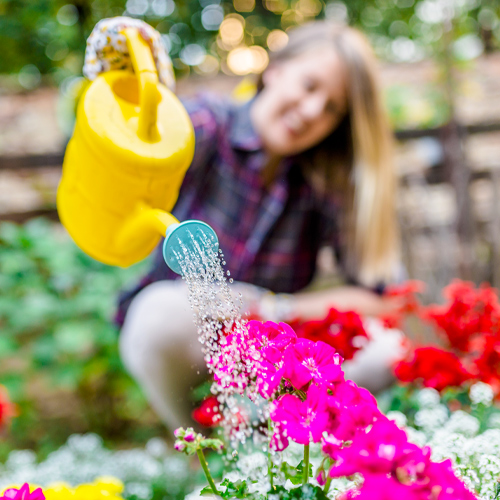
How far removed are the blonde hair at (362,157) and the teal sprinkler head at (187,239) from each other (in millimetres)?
999

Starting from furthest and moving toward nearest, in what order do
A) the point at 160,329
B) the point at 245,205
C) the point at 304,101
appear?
the point at 245,205 → the point at 304,101 → the point at 160,329

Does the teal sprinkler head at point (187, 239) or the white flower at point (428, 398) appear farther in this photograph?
the white flower at point (428, 398)

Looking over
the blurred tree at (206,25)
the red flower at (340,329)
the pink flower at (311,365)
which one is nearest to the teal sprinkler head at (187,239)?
the pink flower at (311,365)

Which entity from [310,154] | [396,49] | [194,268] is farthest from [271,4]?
[194,268]

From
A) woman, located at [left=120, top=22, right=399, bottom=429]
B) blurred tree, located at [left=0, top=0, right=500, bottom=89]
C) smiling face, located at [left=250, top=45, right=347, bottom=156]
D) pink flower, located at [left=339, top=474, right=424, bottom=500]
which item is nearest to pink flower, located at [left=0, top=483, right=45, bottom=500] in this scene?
pink flower, located at [left=339, top=474, right=424, bottom=500]

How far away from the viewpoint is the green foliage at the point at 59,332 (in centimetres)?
175

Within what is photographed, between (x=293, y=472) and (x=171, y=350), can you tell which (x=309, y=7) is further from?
(x=293, y=472)

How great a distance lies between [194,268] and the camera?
1.34 ft

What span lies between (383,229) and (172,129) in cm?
97

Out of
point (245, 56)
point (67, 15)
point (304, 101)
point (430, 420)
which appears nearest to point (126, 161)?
point (430, 420)

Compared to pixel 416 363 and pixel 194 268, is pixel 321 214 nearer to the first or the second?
pixel 416 363

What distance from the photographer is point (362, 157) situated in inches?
52.9

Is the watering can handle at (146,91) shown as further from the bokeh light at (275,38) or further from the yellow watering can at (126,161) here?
the bokeh light at (275,38)

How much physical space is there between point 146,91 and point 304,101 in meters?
0.85
